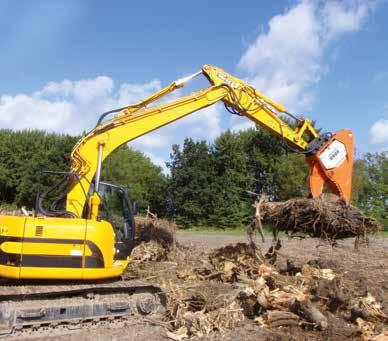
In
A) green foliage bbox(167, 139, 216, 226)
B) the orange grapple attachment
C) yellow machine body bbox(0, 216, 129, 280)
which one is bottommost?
yellow machine body bbox(0, 216, 129, 280)

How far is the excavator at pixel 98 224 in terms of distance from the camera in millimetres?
7422

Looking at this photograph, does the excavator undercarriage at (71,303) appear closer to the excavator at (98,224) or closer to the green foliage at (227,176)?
the excavator at (98,224)

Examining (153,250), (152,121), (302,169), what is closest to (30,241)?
(152,121)

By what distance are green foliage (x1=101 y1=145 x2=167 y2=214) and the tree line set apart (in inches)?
3.7

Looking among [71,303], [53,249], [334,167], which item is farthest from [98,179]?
[334,167]

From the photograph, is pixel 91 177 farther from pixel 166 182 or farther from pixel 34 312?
pixel 166 182

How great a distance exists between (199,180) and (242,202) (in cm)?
414

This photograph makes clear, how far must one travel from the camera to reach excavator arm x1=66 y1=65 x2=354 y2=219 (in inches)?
351

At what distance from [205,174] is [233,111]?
111 feet

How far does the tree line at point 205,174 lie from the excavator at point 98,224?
28904 mm

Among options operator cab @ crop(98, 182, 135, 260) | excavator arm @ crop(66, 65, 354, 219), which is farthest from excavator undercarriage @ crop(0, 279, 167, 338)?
excavator arm @ crop(66, 65, 354, 219)

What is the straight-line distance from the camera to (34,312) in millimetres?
7266

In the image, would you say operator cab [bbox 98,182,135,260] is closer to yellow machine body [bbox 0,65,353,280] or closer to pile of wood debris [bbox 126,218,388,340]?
yellow machine body [bbox 0,65,353,280]

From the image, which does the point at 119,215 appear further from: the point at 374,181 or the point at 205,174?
the point at 374,181
